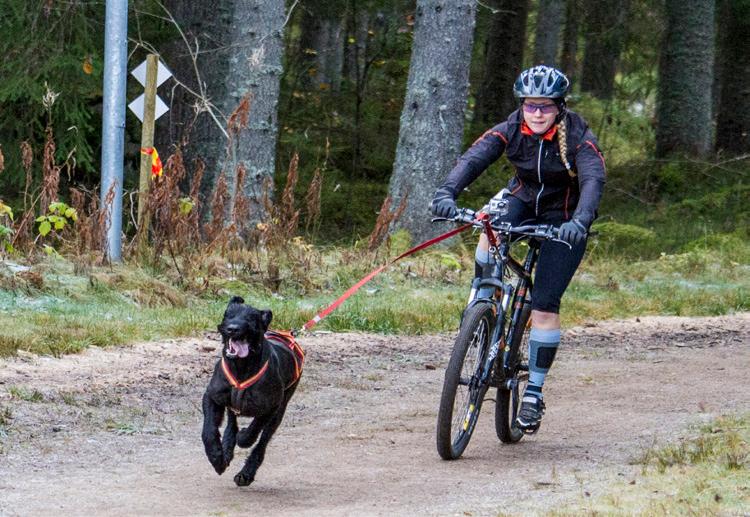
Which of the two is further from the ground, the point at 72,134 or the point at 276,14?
the point at 276,14

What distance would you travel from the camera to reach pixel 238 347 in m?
5.54

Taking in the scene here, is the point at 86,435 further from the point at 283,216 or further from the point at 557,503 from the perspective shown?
the point at 283,216

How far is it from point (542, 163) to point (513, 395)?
55.8 inches

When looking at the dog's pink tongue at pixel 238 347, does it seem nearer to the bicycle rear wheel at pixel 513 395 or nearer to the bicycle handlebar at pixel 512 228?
the bicycle handlebar at pixel 512 228

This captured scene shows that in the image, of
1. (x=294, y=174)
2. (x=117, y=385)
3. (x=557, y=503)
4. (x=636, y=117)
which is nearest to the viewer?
(x=557, y=503)

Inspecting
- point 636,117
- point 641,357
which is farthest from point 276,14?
point 636,117

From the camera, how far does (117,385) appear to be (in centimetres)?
831

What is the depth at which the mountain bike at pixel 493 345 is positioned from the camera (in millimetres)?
6441

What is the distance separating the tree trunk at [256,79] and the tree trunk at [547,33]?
53.8ft

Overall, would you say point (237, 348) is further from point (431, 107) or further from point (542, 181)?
point (431, 107)

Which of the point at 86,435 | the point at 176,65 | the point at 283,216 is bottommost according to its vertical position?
the point at 86,435

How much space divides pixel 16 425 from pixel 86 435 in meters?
0.41

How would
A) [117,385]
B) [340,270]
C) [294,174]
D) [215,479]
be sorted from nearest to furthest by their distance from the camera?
[215,479]
[117,385]
[294,174]
[340,270]

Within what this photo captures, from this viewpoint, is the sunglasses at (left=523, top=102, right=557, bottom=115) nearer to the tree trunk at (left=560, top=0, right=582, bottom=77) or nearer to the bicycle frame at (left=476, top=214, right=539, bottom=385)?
the bicycle frame at (left=476, top=214, right=539, bottom=385)
